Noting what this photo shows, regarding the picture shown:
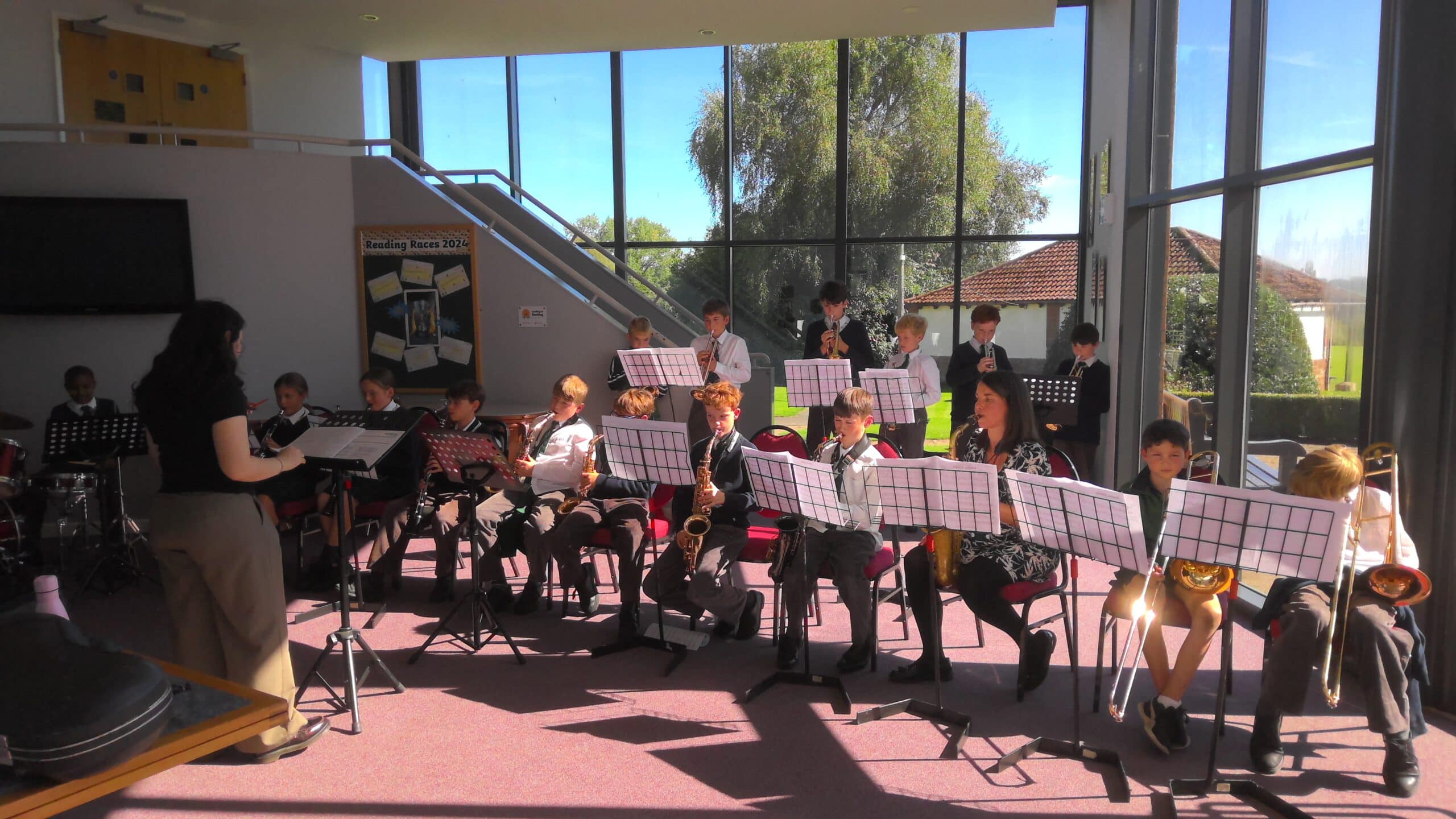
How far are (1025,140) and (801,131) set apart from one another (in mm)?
2333

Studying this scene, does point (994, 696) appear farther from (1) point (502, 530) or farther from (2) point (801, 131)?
(2) point (801, 131)

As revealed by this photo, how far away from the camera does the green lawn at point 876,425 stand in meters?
7.51

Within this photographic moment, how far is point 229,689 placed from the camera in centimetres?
192

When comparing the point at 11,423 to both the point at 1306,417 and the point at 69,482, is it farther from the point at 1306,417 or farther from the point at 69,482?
the point at 1306,417

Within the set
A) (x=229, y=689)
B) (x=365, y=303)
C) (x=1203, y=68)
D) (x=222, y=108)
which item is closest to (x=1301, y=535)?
(x=229, y=689)

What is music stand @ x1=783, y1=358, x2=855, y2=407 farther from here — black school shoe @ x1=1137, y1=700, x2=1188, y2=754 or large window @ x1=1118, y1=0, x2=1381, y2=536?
black school shoe @ x1=1137, y1=700, x2=1188, y2=754

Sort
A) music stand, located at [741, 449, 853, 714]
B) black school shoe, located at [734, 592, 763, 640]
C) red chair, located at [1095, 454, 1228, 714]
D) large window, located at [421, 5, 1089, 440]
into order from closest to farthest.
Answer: red chair, located at [1095, 454, 1228, 714] → music stand, located at [741, 449, 853, 714] → black school shoe, located at [734, 592, 763, 640] → large window, located at [421, 5, 1089, 440]

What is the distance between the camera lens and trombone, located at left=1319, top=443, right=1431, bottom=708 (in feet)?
9.86

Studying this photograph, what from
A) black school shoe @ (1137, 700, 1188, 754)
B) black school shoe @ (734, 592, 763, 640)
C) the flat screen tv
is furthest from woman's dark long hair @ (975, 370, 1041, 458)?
the flat screen tv

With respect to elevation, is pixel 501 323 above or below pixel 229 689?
above

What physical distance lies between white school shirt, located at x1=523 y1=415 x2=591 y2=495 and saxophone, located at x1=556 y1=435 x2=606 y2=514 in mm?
60

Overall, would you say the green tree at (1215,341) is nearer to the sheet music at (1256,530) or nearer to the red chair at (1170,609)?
the red chair at (1170,609)

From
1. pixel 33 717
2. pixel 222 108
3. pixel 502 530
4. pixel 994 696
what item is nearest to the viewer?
pixel 33 717

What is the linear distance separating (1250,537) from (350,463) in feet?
10.2
